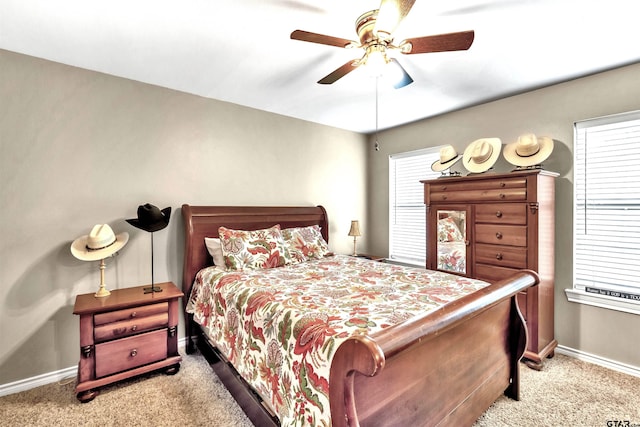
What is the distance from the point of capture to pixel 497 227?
2.73m

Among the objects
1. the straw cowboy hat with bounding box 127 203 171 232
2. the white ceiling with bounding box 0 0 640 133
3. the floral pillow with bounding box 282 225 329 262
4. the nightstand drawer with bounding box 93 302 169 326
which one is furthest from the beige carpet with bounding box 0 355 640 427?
the white ceiling with bounding box 0 0 640 133

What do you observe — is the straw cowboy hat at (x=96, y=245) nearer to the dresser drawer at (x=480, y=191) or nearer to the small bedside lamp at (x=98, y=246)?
the small bedside lamp at (x=98, y=246)

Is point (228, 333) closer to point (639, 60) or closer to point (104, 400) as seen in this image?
point (104, 400)

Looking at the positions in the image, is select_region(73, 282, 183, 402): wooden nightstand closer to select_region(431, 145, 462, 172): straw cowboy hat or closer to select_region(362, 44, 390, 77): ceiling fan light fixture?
select_region(362, 44, 390, 77): ceiling fan light fixture

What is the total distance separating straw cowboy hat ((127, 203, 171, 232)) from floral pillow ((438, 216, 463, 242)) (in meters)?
2.67

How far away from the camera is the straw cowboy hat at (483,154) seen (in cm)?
289

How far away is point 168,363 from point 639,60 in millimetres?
4359

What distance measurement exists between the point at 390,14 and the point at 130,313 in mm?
2554

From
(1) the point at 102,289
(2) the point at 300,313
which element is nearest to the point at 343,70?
(2) the point at 300,313

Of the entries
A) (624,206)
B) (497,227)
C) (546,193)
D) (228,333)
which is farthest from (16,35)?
(624,206)

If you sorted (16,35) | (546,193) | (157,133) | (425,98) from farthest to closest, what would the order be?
(425,98) → (157,133) → (546,193) → (16,35)

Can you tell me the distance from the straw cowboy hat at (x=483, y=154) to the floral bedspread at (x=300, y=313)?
1264 millimetres

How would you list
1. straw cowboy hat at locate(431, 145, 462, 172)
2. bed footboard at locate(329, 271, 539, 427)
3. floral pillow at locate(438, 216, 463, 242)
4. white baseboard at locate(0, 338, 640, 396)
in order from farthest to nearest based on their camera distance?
1. straw cowboy hat at locate(431, 145, 462, 172)
2. floral pillow at locate(438, 216, 463, 242)
3. white baseboard at locate(0, 338, 640, 396)
4. bed footboard at locate(329, 271, 539, 427)

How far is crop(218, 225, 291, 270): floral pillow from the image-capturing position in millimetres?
Result: 2688
